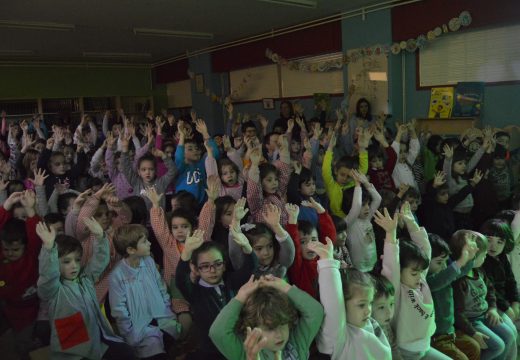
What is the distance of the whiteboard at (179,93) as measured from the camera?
997cm

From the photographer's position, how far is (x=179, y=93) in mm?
10266

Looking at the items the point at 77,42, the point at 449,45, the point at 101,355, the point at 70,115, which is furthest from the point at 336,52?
the point at 70,115

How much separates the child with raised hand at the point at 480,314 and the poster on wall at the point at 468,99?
306 centimetres

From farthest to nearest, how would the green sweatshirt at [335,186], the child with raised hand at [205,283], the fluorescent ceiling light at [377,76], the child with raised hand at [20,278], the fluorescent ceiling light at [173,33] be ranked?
the fluorescent ceiling light at [173,33], the fluorescent ceiling light at [377,76], the green sweatshirt at [335,186], the child with raised hand at [20,278], the child with raised hand at [205,283]

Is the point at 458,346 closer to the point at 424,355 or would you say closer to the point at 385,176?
the point at 424,355

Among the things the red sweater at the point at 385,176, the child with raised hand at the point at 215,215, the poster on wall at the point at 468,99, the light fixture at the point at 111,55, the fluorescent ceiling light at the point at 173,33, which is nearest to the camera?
the child with raised hand at the point at 215,215

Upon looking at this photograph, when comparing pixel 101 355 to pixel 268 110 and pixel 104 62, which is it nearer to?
pixel 268 110

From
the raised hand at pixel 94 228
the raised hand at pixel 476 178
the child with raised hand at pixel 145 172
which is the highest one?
the child with raised hand at pixel 145 172

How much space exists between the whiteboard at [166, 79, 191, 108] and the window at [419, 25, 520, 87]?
5.82 metres

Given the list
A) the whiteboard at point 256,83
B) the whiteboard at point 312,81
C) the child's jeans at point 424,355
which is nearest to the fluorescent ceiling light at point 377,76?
the whiteboard at point 312,81

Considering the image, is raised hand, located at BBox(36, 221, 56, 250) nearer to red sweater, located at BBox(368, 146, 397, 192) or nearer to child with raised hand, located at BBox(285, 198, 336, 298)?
child with raised hand, located at BBox(285, 198, 336, 298)

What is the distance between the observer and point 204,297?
1679 mm

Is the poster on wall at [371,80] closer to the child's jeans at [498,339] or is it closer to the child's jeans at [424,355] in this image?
the child's jeans at [498,339]

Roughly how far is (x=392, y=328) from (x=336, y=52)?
5.19 m
